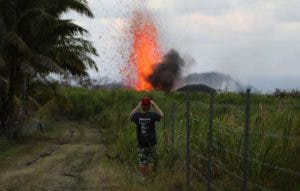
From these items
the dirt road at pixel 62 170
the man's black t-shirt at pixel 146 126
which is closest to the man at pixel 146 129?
the man's black t-shirt at pixel 146 126

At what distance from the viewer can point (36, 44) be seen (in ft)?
111

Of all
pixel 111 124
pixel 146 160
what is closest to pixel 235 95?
pixel 111 124

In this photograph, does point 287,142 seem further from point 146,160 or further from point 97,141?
point 97,141

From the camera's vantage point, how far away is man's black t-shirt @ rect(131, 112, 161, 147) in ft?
58.3

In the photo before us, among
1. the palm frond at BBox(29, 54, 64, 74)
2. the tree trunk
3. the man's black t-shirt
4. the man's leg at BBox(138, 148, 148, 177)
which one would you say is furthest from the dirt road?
the palm frond at BBox(29, 54, 64, 74)

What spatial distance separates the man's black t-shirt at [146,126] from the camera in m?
17.8

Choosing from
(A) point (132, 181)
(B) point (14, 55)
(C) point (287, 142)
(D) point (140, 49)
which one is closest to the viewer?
(C) point (287, 142)

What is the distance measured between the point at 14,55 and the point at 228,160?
879 inches

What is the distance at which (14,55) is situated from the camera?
111 feet

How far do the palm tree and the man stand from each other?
1471cm

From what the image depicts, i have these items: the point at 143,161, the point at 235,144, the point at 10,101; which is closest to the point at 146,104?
the point at 143,161

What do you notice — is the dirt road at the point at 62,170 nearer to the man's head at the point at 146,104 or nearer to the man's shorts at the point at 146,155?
the man's shorts at the point at 146,155

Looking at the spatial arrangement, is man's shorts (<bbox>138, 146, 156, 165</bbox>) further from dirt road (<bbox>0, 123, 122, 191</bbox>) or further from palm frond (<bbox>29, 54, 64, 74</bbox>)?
palm frond (<bbox>29, 54, 64, 74</bbox>)

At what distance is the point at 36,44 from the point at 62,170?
13.3 m
